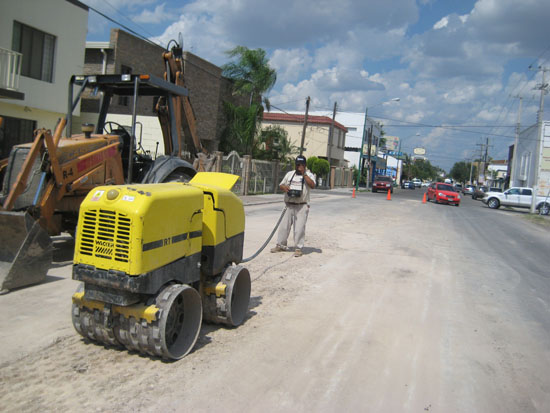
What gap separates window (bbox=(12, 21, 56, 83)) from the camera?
15469 millimetres

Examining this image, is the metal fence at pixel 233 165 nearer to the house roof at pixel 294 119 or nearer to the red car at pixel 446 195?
the red car at pixel 446 195

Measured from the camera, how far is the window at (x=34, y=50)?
15.5 m

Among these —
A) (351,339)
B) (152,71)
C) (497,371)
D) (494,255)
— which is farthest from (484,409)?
(152,71)

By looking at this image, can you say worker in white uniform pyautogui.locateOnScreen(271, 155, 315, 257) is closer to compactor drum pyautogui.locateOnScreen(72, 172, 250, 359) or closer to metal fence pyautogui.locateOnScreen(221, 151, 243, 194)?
compactor drum pyautogui.locateOnScreen(72, 172, 250, 359)

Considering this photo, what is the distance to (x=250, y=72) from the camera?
3142 centimetres

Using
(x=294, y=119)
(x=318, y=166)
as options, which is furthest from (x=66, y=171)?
(x=294, y=119)

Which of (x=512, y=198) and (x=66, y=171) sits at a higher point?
(x=512, y=198)

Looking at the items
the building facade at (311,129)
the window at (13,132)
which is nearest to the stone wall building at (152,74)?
the window at (13,132)

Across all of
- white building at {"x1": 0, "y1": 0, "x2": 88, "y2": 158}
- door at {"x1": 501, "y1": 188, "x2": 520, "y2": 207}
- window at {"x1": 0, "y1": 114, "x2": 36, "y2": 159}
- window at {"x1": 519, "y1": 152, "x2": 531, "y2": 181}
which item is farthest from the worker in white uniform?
window at {"x1": 519, "y1": 152, "x2": 531, "y2": 181}

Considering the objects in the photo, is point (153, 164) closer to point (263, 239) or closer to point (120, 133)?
point (120, 133)

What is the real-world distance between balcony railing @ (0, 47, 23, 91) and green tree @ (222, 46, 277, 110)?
17853 millimetres

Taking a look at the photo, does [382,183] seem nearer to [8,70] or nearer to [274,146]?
[274,146]

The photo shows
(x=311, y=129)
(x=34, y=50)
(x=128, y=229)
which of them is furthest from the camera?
(x=311, y=129)

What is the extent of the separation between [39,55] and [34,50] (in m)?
0.25
